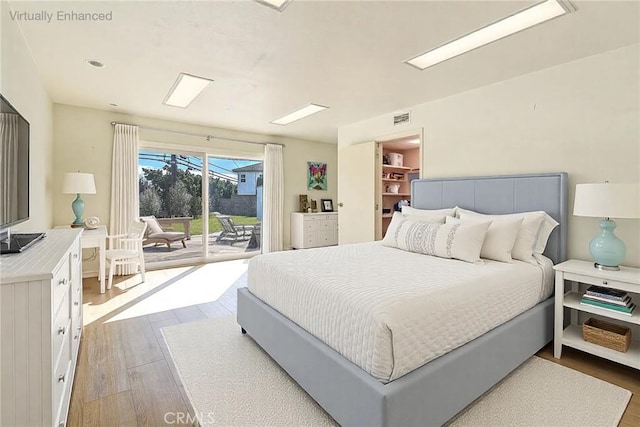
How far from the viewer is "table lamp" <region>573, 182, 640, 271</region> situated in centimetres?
203

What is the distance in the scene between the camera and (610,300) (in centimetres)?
Answer: 214

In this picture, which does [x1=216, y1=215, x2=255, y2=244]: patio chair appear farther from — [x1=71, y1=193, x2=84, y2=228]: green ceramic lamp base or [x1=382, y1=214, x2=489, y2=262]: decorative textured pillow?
[x1=382, y1=214, x2=489, y2=262]: decorative textured pillow

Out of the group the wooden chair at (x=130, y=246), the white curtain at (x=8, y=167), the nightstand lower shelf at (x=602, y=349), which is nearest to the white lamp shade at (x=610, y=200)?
the nightstand lower shelf at (x=602, y=349)

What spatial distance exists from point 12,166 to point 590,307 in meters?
3.85

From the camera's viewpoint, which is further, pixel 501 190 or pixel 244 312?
pixel 501 190

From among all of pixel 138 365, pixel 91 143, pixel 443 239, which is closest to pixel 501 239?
pixel 443 239

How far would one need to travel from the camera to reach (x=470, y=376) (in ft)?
5.40

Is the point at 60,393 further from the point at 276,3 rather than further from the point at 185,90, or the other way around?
the point at 185,90

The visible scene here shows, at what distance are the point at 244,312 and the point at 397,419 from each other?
1.54 m

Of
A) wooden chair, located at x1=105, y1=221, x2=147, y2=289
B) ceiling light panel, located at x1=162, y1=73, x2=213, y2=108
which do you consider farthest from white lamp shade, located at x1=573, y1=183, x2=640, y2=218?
wooden chair, located at x1=105, y1=221, x2=147, y2=289

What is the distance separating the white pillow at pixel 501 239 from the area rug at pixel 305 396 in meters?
0.79

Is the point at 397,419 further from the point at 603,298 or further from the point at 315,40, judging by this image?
the point at 315,40

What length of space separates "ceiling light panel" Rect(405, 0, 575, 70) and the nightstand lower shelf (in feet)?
7.46

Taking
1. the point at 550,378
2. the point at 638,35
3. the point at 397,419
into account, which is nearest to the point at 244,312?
the point at 397,419
